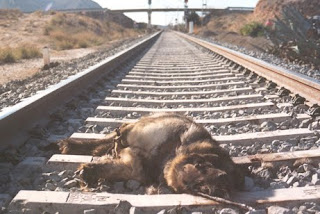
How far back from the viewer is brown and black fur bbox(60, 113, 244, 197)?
7.02 feet

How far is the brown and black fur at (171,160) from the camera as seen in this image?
214cm

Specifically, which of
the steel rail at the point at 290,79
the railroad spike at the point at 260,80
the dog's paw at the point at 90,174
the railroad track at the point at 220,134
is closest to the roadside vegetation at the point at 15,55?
the railroad track at the point at 220,134

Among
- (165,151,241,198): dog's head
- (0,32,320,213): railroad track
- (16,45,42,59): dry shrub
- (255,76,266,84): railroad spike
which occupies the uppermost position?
(165,151,241,198): dog's head

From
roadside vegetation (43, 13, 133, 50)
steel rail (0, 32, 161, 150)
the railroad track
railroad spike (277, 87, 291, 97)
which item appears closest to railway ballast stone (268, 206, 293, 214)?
the railroad track

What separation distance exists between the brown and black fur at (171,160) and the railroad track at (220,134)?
8 centimetres

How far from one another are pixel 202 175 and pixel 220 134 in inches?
58.6

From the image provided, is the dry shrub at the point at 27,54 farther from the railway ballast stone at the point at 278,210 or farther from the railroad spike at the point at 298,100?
the railway ballast stone at the point at 278,210

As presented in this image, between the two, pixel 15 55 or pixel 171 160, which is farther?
pixel 15 55

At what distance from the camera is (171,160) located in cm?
232

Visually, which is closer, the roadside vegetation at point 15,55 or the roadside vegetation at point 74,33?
the roadside vegetation at point 15,55

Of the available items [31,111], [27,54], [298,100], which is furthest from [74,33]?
[31,111]

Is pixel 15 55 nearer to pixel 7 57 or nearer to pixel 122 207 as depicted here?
pixel 7 57

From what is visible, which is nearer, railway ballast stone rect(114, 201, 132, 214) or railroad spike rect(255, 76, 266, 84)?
railway ballast stone rect(114, 201, 132, 214)

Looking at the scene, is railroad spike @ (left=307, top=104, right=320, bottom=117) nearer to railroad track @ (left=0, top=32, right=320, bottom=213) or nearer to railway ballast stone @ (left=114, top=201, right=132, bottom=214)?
railroad track @ (left=0, top=32, right=320, bottom=213)
